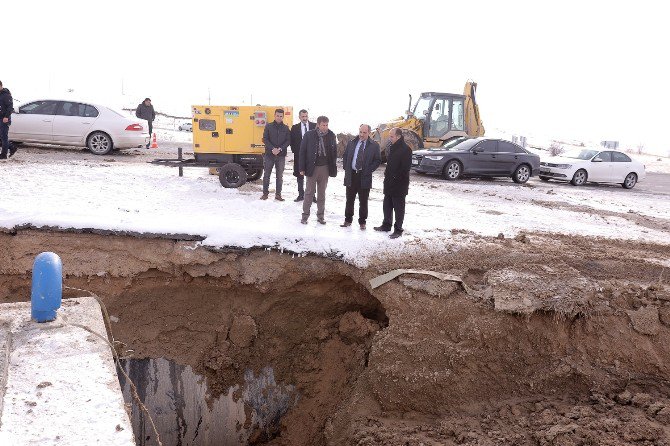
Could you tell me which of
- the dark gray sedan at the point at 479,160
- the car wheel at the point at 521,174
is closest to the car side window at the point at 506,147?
the dark gray sedan at the point at 479,160

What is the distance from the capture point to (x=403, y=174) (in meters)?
7.31

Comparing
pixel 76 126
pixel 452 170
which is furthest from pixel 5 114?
pixel 452 170

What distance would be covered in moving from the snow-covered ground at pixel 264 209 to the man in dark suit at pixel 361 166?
38 centimetres

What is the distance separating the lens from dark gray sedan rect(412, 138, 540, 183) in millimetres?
15266

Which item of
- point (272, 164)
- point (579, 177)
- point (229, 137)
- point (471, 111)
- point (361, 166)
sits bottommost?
point (579, 177)

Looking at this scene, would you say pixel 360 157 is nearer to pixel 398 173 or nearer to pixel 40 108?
pixel 398 173

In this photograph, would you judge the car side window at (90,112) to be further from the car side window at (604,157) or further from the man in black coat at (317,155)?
the car side window at (604,157)

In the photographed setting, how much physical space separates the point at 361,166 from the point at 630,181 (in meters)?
12.9

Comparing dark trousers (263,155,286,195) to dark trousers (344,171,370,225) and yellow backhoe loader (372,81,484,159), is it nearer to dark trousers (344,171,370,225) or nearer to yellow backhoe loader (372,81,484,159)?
dark trousers (344,171,370,225)

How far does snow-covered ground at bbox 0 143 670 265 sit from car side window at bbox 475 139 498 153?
1.98 meters

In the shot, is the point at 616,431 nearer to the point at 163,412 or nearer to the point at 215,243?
the point at 215,243

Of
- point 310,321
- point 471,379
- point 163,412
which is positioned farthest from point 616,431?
point 163,412

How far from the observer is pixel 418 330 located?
621cm

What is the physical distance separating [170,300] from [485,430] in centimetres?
431
